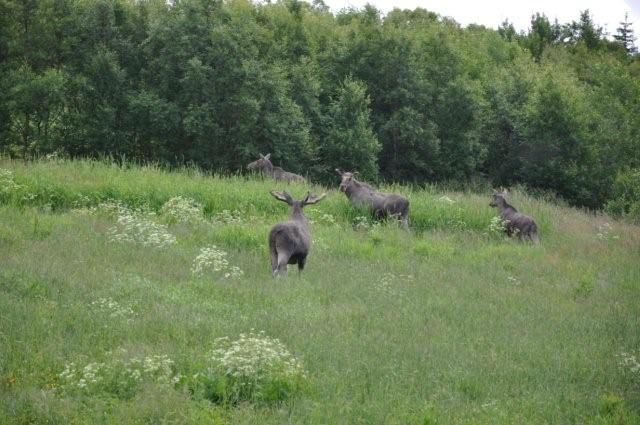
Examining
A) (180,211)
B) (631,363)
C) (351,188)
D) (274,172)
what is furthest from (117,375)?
(274,172)

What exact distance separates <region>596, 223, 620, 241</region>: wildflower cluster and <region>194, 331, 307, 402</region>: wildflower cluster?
16.8 meters

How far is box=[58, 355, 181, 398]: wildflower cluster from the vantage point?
29.5 feet

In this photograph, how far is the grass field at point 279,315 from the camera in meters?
9.20

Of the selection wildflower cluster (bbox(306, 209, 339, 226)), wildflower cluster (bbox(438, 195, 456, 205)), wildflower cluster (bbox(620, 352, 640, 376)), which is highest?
wildflower cluster (bbox(620, 352, 640, 376))

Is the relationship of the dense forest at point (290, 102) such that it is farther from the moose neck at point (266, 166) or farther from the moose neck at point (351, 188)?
the moose neck at point (351, 188)

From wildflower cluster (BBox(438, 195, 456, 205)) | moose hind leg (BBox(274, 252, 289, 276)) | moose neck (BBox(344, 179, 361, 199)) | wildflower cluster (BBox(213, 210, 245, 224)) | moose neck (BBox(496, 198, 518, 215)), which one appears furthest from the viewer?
wildflower cluster (BBox(438, 195, 456, 205))

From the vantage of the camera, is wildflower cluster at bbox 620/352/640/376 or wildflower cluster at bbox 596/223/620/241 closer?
wildflower cluster at bbox 620/352/640/376

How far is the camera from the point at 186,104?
3756cm

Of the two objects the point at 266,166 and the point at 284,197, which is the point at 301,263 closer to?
the point at 284,197

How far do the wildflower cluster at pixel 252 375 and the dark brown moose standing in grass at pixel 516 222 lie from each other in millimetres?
14892

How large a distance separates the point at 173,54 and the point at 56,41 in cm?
530

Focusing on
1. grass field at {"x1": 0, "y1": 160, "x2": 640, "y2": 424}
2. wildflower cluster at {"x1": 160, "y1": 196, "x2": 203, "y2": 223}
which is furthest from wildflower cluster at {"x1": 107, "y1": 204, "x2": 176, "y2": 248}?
wildflower cluster at {"x1": 160, "y1": 196, "x2": 203, "y2": 223}

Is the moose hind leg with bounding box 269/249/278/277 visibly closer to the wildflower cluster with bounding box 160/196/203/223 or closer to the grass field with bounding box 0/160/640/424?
the grass field with bounding box 0/160/640/424

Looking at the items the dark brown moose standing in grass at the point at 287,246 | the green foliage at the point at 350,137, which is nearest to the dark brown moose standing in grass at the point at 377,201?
the dark brown moose standing in grass at the point at 287,246
